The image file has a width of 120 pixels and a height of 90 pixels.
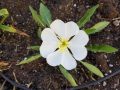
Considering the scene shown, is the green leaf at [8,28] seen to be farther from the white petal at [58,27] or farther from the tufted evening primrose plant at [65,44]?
the white petal at [58,27]

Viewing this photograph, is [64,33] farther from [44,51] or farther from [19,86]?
[19,86]

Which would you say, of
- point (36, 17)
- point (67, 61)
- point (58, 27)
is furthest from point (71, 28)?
point (36, 17)

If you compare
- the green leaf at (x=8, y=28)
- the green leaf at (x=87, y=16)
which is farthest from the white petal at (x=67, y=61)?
the green leaf at (x=8, y=28)

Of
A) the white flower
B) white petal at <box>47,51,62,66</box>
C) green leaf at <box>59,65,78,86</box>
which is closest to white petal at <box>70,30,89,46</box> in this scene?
the white flower

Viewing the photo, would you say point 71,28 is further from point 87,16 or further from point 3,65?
point 3,65

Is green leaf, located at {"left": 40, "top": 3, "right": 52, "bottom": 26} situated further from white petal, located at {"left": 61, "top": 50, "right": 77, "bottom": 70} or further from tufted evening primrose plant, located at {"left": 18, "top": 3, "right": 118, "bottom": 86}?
white petal, located at {"left": 61, "top": 50, "right": 77, "bottom": 70}

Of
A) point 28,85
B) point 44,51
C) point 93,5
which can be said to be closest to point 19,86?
point 28,85
